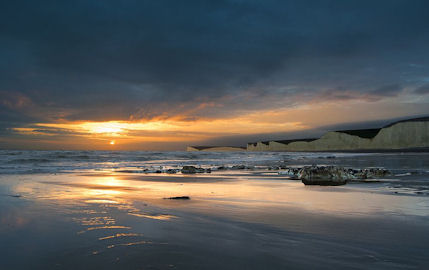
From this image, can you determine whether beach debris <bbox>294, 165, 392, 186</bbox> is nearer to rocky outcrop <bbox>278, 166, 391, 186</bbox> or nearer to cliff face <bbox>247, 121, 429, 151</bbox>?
rocky outcrop <bbox>278, 166, 391, 186</bbox>

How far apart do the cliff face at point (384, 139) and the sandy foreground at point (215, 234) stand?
74.7 meters

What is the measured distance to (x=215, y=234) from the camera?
292cm

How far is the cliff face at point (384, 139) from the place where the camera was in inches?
2616

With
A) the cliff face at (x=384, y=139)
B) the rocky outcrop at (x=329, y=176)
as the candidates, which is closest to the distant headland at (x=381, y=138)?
the cliff face at (x=384, y=139)

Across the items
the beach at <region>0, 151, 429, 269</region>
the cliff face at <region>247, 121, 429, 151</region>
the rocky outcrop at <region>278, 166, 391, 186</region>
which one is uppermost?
the cliff face at <region>247, 121, 429, 151</region>

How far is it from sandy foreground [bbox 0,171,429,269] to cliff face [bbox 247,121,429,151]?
74740mm

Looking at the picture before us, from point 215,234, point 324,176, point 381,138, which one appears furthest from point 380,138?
point 215,234

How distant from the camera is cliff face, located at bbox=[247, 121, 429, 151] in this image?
218ft

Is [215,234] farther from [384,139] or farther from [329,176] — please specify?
[384,139]

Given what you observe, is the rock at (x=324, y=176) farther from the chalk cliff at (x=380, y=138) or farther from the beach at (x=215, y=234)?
the chalk cliff at (x=380, y=138)

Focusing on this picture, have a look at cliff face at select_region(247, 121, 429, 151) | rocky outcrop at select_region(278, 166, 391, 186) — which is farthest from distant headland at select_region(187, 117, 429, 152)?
rocky outcrop at select_region(278, 166, 391, 186)

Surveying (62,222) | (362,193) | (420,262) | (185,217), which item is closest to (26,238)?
(62,222)

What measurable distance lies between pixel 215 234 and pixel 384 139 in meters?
79.2

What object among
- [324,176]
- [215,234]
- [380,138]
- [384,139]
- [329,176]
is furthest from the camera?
[380,138]
